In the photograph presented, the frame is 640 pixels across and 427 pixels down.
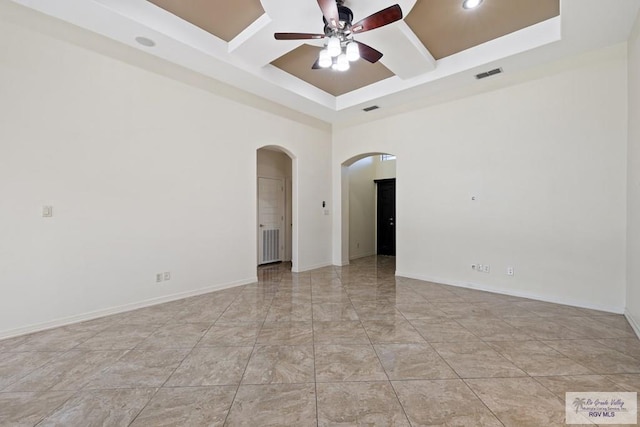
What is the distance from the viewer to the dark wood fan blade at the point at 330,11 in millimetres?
2449

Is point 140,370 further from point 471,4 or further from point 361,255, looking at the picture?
point 361,255

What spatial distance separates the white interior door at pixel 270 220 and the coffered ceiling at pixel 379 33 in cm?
258

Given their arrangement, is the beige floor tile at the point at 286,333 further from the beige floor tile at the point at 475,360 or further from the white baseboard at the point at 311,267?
the white baseboard at the point at 311,267

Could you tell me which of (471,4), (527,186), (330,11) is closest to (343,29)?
(330,11)

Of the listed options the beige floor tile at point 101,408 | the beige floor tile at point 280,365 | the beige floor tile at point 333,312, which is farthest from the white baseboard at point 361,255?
the beige floor tile at point 101,408

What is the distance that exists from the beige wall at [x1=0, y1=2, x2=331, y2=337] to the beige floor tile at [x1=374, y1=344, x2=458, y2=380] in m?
3.08

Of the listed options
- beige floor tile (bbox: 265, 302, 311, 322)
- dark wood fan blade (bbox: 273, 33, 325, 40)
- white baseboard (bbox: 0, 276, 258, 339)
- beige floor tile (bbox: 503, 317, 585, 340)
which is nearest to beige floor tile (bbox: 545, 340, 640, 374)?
beige floor tile (bbox: 503, 317, 585, 340)

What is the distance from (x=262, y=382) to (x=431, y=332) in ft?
6.12

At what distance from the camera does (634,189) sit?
121 inches

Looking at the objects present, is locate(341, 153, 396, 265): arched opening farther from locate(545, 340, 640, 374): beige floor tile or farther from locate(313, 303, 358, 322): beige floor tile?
locate(545, 340, 640, 374): beige floor tile

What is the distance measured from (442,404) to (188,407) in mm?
1721

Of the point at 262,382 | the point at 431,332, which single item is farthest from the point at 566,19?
the point at 262,382

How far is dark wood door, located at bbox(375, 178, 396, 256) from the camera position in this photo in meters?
8.09

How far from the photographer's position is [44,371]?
2266 mm
